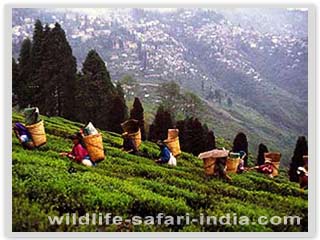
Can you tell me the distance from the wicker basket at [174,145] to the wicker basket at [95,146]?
1.18ft

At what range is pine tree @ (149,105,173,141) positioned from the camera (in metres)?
4.11

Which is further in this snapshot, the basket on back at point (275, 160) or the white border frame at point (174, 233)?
the basket on back at point (275, 160)

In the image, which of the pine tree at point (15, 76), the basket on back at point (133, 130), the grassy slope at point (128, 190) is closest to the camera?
the grassy slope at point (128, 190)

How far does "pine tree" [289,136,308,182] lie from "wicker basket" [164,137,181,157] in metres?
0.63

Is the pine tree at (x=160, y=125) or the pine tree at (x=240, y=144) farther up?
the pine tree at (x=160, y=125)

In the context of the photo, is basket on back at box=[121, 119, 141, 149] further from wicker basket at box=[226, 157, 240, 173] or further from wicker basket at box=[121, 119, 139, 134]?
wicker basket at box=[226, 157, 240, 173]

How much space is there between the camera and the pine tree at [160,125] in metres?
4.11

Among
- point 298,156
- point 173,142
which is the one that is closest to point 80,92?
point 173,142

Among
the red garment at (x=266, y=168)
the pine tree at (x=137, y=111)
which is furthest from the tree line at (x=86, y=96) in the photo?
the red garment at (x=266, y=168)

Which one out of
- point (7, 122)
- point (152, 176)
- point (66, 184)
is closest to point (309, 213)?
point (152, 176)

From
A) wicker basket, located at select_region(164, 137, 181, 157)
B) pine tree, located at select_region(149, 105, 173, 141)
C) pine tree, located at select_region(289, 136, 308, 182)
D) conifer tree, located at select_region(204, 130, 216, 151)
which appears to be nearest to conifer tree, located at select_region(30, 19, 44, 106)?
pine tree, located at select_region(149, 105, 173, 141)

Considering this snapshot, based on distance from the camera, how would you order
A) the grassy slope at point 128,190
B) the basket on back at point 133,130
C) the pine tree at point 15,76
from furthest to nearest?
the basket on back at point 133,130 → the pine tree at point 15,76 → the grassy slope at point 128,190

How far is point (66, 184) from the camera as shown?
391 cm

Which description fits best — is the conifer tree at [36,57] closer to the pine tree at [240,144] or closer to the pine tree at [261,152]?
the pine tree at [240,144]
